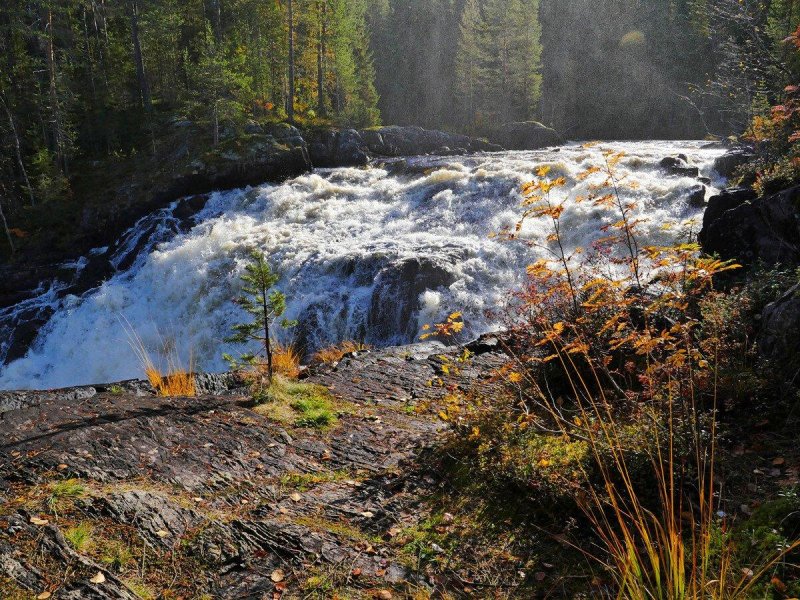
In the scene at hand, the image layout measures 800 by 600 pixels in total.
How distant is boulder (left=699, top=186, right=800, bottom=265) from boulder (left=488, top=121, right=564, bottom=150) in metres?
28.3

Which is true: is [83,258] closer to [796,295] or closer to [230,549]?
[230,549]

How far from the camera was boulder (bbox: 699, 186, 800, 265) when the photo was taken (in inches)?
263

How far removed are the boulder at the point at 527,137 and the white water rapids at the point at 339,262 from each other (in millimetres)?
15503

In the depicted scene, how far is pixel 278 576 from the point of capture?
319 cm

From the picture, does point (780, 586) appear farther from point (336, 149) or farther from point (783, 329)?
point (336, 149)

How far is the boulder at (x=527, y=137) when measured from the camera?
35875mm

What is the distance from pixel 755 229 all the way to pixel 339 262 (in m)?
10.0

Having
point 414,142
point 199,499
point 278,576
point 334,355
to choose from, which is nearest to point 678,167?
point 334,355

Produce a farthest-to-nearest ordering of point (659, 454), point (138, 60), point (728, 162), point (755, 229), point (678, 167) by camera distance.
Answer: point (138, 60)
point (728, 162)
point (678, 167)
point (755, 229)
point (659, 454)

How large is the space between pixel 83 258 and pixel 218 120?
9.72 m

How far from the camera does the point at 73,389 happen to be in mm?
7180

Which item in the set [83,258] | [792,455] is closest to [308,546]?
[792,455]

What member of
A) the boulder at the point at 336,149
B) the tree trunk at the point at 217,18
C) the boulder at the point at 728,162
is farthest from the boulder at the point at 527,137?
the tree trunk at the point at 217,18

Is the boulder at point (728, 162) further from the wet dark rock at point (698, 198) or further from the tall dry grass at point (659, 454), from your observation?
the tall dry grass at point (659, 454)
